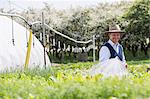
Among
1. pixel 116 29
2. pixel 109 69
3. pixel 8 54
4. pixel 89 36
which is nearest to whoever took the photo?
pixel 109 69

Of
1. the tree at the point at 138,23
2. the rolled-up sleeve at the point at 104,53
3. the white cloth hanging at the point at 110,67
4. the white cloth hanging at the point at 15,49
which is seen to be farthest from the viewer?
the tree at the point at 138,23

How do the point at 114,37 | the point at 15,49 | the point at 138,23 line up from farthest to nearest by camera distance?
the point at 138,23 < the point at 15,49 < the point at 114,37

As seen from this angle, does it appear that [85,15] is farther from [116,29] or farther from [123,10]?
[116,29]

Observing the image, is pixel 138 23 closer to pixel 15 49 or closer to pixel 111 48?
pixel 15 49

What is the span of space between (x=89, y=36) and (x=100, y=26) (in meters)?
1.49

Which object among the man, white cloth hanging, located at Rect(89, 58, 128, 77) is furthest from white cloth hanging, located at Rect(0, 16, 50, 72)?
white cloth hanging, located at Rect(89, 58, 128, 77)

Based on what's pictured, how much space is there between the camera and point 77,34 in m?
35.9

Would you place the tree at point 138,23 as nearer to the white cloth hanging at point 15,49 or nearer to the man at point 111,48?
the white cloth hanging at point 15,49

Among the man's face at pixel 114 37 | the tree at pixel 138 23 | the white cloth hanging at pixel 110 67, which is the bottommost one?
the white cloth hanging at pixel 110 67

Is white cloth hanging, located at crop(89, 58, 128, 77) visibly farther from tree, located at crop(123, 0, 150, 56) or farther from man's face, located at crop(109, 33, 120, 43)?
tree, located at crop(123, 0, 150, 56)

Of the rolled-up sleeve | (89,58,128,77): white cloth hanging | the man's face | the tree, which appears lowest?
(89,58,128,77): white cloth hanging

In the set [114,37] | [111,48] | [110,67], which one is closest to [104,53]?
[111,48]

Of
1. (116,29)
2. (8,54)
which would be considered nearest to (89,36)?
(8,54)

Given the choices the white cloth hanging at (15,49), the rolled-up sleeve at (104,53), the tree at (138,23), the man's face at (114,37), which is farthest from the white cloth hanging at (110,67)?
the tree at (138,23)
